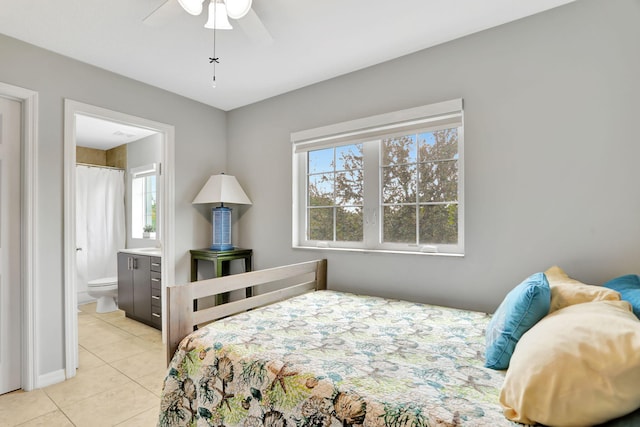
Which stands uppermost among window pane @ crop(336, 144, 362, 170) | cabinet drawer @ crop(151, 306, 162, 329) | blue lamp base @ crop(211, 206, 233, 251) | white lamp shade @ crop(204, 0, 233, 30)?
white lamp shade @ crop(204, 0, 233, 30)

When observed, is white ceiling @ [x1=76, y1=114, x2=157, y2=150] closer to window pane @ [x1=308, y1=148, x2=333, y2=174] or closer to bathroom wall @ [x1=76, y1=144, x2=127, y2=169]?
bathroom wall @ [x1=76, y1=144, x2=127, y2=169]

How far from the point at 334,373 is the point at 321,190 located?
6.40 feet

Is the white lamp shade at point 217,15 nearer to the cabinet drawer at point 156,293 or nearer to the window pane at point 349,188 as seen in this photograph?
the window pane at point 349,188

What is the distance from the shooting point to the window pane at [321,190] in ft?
9.69

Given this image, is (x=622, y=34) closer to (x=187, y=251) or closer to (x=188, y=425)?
(x=188, y=425)

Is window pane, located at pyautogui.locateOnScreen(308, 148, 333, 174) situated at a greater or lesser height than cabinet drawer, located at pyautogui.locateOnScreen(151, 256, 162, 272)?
greater

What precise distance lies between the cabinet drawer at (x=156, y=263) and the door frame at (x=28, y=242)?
1.11 meters

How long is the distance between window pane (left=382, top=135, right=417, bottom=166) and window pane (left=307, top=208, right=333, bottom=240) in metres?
0.69

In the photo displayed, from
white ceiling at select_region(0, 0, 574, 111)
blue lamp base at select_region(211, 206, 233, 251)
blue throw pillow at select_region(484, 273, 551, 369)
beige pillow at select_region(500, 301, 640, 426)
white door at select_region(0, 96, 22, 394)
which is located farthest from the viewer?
blue lamp base at select_region(211, 206, 233, 251)

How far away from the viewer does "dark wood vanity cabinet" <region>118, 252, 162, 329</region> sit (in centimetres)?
336

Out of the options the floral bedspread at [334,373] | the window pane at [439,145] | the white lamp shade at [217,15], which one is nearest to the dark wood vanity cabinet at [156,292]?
the floral bedspread at [334,373]

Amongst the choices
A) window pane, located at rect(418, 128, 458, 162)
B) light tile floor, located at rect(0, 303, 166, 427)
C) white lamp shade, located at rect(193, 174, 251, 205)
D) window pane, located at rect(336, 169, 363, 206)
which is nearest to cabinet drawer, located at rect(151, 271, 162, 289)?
light tile floor, located at rect(0, 303, 166, 427)

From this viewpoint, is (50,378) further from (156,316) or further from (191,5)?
(191,5)

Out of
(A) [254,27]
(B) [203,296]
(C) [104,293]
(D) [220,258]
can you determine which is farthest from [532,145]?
(C) [104,293]
